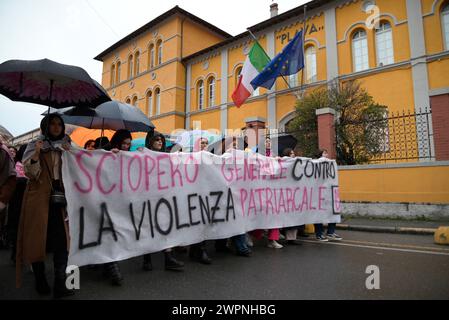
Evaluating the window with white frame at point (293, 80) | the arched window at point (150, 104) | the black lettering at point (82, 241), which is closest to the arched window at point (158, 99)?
the arched window at point (150, 104)

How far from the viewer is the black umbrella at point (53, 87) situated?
3237 mm

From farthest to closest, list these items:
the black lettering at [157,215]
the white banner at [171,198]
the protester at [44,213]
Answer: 1. the black lettering at [157,215]
2. the white banner at [171,198]
3. the protester at [44,213]

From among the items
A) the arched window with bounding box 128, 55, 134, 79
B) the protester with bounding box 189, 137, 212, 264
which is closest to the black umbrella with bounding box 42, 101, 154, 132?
the protester with bounding box 189, 137, 212, 264

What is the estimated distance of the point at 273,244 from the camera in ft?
17.1

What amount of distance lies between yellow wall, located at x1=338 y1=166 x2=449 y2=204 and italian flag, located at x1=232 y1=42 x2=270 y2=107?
6366mm

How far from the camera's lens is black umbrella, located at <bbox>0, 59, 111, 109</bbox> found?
324 centimetres

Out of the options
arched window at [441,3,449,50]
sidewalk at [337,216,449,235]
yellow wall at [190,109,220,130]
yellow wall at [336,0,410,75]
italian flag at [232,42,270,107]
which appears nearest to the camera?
sidewalk at [337,216,449,235]

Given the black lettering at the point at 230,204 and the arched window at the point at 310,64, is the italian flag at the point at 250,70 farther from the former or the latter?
the black lettering at the point at 230,204

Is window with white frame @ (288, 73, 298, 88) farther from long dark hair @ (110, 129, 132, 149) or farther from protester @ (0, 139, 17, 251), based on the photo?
protester @ (0, 139, 17, 251)

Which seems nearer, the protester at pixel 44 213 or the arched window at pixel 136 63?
the protester at pixel 44 213

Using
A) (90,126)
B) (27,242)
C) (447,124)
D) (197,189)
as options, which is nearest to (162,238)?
(197,189)

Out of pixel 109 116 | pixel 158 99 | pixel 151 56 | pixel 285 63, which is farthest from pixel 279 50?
pixel 109 116

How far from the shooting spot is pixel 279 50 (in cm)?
1770

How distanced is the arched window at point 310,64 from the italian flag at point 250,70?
3.26 meters
